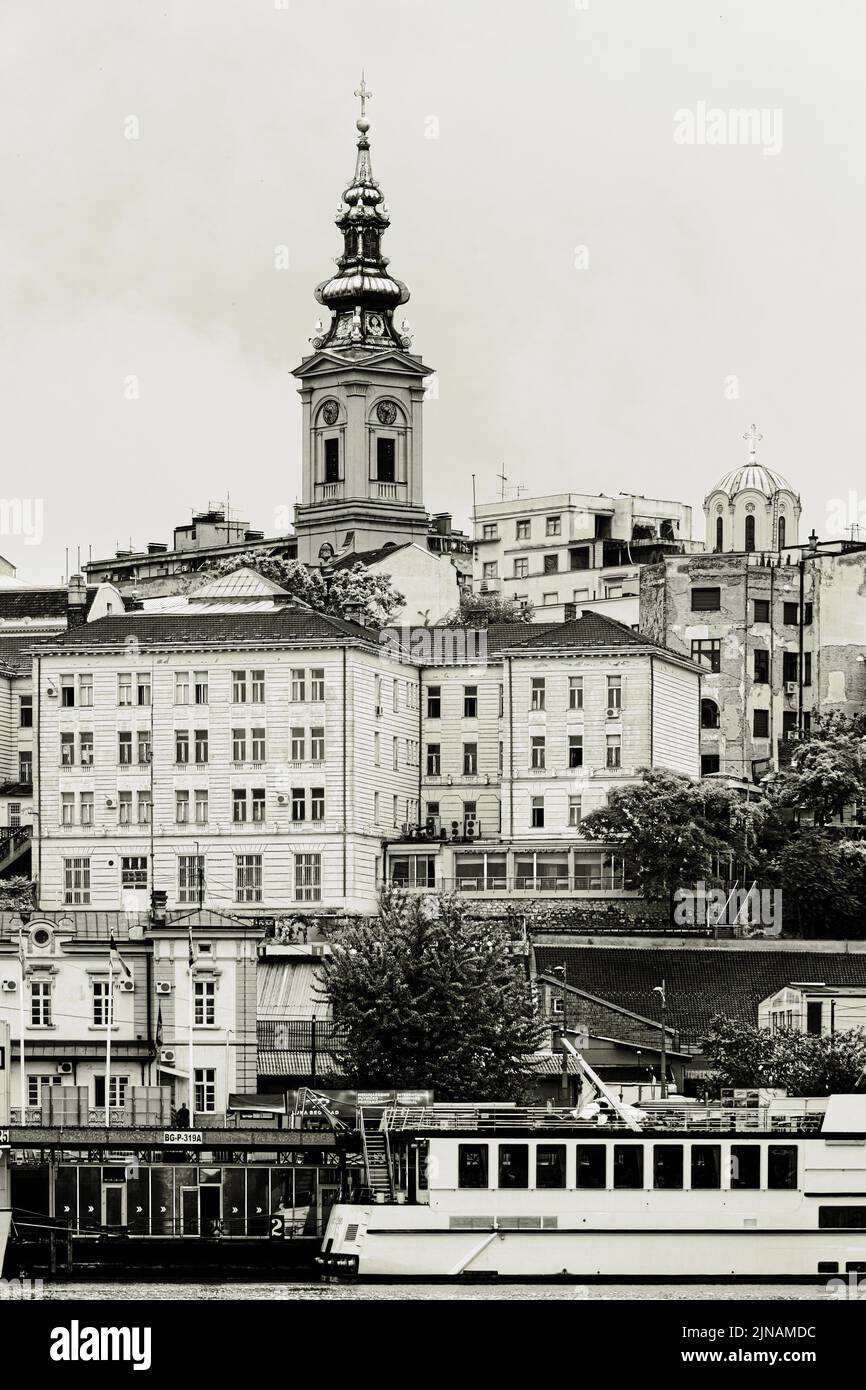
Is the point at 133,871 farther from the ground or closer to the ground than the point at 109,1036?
farther from the ground

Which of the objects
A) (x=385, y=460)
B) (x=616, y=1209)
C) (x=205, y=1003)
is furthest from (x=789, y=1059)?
(x=385, y=460)

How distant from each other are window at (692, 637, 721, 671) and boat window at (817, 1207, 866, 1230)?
6938 cm

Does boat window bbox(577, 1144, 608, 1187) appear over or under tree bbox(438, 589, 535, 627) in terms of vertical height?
under

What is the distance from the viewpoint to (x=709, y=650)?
170000 millimetres

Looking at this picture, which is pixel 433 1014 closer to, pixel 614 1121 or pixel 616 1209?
pixel 614 1121

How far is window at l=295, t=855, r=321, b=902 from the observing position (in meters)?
145

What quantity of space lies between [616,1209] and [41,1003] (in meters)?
31.4

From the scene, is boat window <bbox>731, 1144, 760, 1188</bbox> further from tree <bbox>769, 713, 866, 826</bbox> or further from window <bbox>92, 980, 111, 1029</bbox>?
tree <bbox>769, 713, 866, 826</bbox>

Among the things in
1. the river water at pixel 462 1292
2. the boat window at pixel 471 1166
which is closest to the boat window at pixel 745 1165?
the river water at pixel 462 1292

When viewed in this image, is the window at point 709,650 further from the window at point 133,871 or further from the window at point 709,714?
the window at point 133,871

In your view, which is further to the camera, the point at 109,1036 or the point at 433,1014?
the point at 109,1036

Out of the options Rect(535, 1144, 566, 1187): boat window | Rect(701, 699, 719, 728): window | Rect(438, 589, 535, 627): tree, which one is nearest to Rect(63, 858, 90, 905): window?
Rect(438, 589, 535, 627): tree

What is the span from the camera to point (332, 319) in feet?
649
